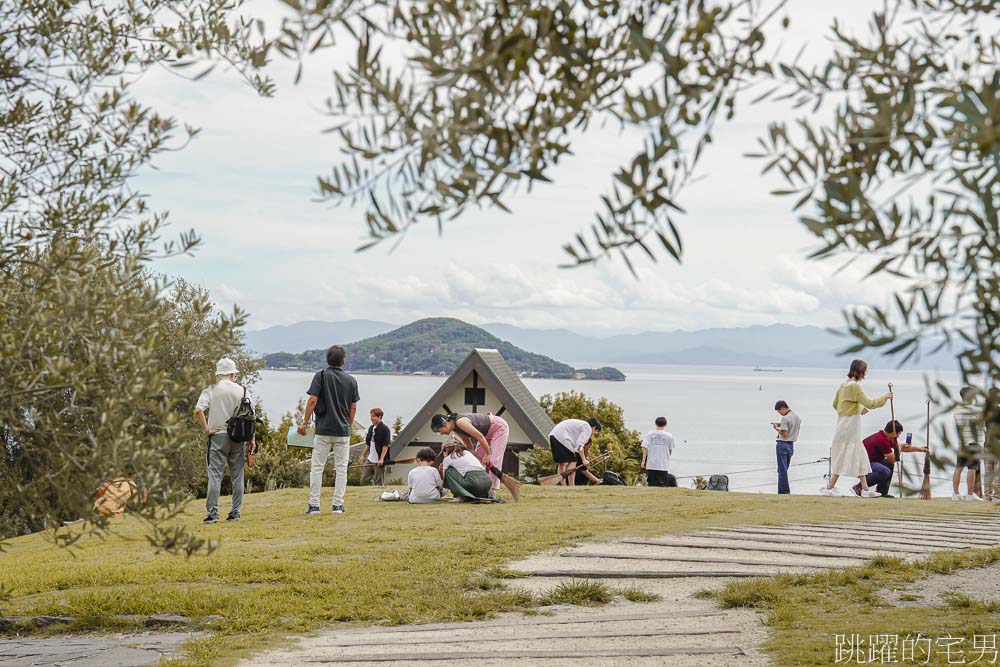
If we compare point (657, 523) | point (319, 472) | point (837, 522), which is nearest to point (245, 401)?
point (319, 472)

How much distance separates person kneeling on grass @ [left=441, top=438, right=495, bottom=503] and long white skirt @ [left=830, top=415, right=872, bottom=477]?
6.26 m

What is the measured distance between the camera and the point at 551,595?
8.67 metres

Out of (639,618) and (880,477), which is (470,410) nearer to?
(880,477)

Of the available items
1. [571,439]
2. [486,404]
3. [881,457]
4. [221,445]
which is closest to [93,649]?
[221,445]

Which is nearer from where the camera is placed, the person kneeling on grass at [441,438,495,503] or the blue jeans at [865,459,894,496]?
the person kneeling on grass at [441,438,495,503]

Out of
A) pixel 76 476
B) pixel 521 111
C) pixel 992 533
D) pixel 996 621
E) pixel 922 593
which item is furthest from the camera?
pixel 992 533

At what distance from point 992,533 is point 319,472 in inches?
369

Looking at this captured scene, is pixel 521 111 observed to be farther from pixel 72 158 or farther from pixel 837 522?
pixel 837 522

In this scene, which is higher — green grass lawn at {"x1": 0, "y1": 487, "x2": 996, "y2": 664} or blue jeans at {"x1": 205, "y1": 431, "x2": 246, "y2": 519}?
blue jeans at {"x1": 205, "y1": 431, "x2": 246, "y2": 519}

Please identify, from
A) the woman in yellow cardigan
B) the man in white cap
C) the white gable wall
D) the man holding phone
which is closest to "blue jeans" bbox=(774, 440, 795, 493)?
the man holding phone

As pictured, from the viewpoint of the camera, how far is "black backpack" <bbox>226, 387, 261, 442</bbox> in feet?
44.5

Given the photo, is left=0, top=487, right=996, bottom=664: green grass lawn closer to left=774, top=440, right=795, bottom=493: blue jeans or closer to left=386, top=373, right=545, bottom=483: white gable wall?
left=774, top=440, right=795, bottom=493: blue jeans

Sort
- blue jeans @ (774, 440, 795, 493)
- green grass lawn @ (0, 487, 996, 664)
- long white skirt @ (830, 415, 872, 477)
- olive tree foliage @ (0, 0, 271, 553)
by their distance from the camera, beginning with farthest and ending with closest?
blue jeans @ (774, 440, 795, 493), long white skirt @ (830, 415, 872, 477), green grass lawn @ (0, 487, 996, 664), olive tree foliage @ (0, 0, 271, 553)

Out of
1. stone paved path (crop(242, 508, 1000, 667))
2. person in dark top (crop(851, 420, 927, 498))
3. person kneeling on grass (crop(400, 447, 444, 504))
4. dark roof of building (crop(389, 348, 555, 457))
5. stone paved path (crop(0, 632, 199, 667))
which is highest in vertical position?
dark roof of building (crop(389, 348, 555, 457))
